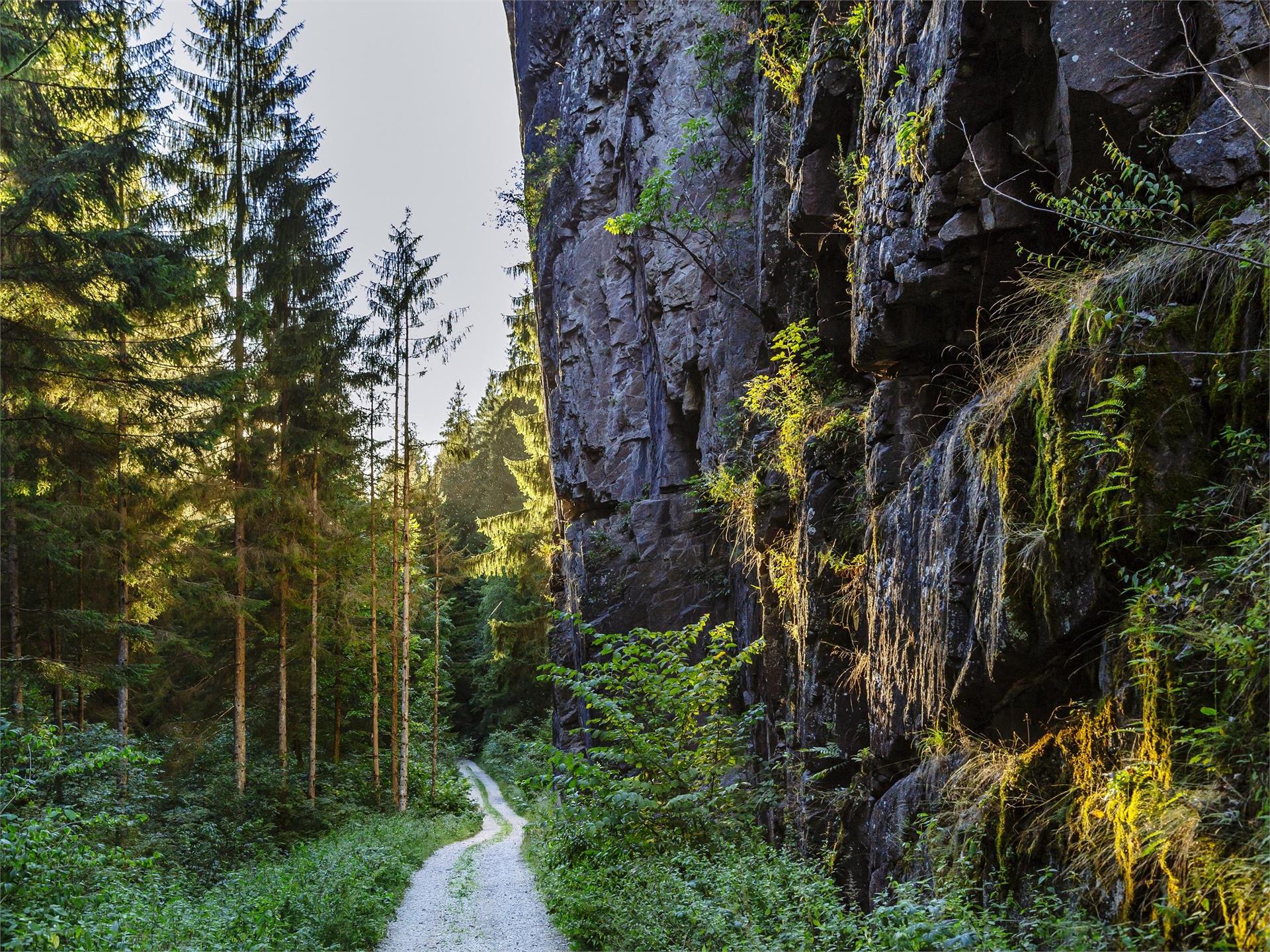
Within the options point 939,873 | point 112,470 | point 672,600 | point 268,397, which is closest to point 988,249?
point 939,873

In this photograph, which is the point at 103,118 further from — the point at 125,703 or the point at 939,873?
the point at 939,873

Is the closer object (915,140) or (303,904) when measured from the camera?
(915,140)

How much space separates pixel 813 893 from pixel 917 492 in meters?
3.23

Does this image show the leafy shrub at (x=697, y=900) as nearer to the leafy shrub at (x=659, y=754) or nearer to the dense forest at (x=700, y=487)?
the dense forest at (x=700, y=487)

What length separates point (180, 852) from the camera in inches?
465

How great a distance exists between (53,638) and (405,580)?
8235mm

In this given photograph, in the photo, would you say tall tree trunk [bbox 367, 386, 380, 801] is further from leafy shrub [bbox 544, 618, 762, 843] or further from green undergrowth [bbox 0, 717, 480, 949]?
leafy shrub [bbox 544, 618, 762, 843]

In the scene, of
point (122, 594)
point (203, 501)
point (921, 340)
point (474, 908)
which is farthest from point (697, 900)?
point (203, 501)

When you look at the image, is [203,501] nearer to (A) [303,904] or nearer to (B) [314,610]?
(B) [314,610]

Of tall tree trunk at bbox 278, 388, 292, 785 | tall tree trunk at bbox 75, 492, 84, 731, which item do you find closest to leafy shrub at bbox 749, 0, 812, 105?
tall tree trunk at bbox 75, 492, 84, 731

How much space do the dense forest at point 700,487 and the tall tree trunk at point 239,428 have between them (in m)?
0.11

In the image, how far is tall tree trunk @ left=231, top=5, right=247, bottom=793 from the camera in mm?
14352

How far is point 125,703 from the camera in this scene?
12477 millimetres

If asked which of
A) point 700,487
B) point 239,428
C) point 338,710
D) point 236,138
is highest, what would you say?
point 236,138
